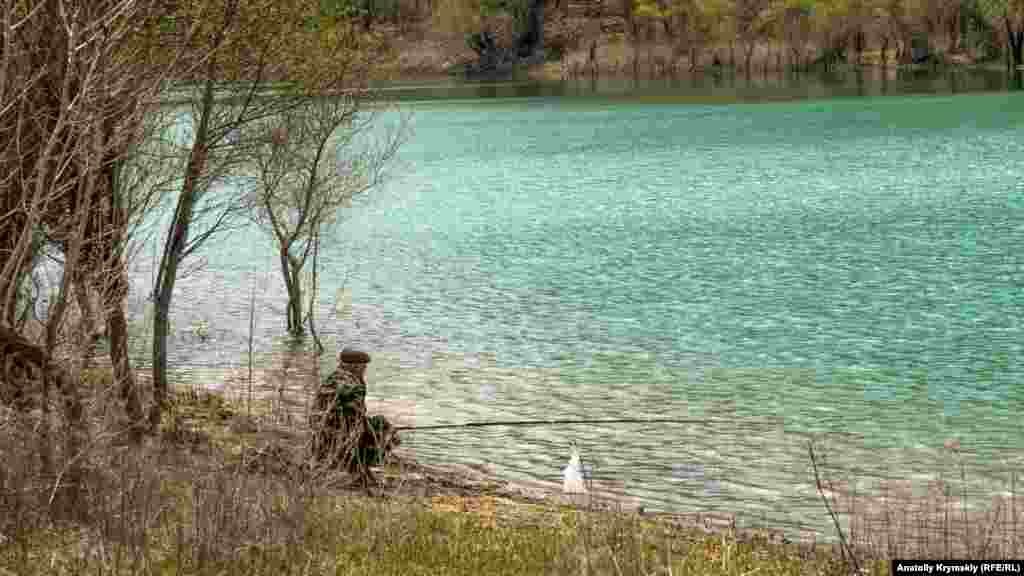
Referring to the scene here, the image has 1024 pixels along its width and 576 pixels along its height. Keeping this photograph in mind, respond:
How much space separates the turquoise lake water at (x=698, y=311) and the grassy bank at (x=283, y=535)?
Result: 3941 millimetres

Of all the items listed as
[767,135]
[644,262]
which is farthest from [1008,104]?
[644,262]

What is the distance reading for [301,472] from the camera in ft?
32.7

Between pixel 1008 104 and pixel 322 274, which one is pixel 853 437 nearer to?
pixel 322 274

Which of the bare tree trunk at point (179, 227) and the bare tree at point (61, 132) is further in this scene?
the bare tree trunk at point (179, 227)

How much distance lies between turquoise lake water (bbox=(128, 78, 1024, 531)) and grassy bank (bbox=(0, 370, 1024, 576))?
3941mm

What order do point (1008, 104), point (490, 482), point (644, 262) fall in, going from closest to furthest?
1. point (490, 482)
2. point (644, 262)
3. point (1008, 104)

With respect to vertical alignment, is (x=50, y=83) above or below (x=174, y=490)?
above

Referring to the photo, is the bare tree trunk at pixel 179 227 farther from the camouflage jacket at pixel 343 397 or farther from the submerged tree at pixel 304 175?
the submerged tree at pixel 304 175

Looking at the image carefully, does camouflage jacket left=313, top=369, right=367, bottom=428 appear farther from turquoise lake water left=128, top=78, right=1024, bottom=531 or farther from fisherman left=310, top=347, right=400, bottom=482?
turquoise lake water left=128, top=78, right=1024, bottom=531

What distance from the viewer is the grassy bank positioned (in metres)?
8.21

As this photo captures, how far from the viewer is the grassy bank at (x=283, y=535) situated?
821 cm

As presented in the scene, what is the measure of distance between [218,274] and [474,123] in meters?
47.6

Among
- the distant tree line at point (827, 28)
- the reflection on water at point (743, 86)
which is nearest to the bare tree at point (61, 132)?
the reflection on water at point (743, 86)

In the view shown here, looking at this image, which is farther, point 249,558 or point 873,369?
point 873,369
